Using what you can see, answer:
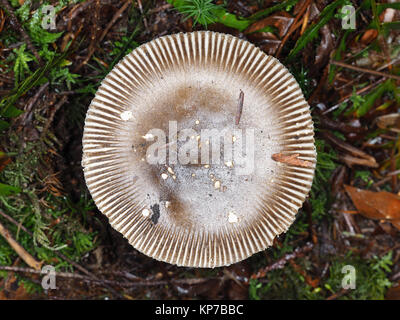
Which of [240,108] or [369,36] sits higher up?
[369,36]

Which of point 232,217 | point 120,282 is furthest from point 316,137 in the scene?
point 120,282

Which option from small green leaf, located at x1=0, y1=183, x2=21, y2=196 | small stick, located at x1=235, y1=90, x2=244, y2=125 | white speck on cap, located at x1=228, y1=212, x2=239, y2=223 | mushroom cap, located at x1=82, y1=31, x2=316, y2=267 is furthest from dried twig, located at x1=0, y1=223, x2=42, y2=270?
small stick, located at x1=235, y1=90, x2=244, y2=125

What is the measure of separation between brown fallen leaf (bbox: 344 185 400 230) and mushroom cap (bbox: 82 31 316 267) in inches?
44.6

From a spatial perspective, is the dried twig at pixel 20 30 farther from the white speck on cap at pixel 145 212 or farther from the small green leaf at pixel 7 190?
the white speck on cap at pixel 145 212

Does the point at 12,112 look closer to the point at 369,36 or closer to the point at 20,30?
the point at 20,30

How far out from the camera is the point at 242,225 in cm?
277

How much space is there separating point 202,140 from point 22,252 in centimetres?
223

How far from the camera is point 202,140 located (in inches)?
106

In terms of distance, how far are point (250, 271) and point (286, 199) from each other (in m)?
1.23

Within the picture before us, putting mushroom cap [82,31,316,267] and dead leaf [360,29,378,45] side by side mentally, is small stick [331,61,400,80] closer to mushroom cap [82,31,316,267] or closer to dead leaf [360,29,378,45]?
dead leaf [360,29,378,45]

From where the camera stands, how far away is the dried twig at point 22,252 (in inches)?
139

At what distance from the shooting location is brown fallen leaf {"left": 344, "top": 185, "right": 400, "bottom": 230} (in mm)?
3520
